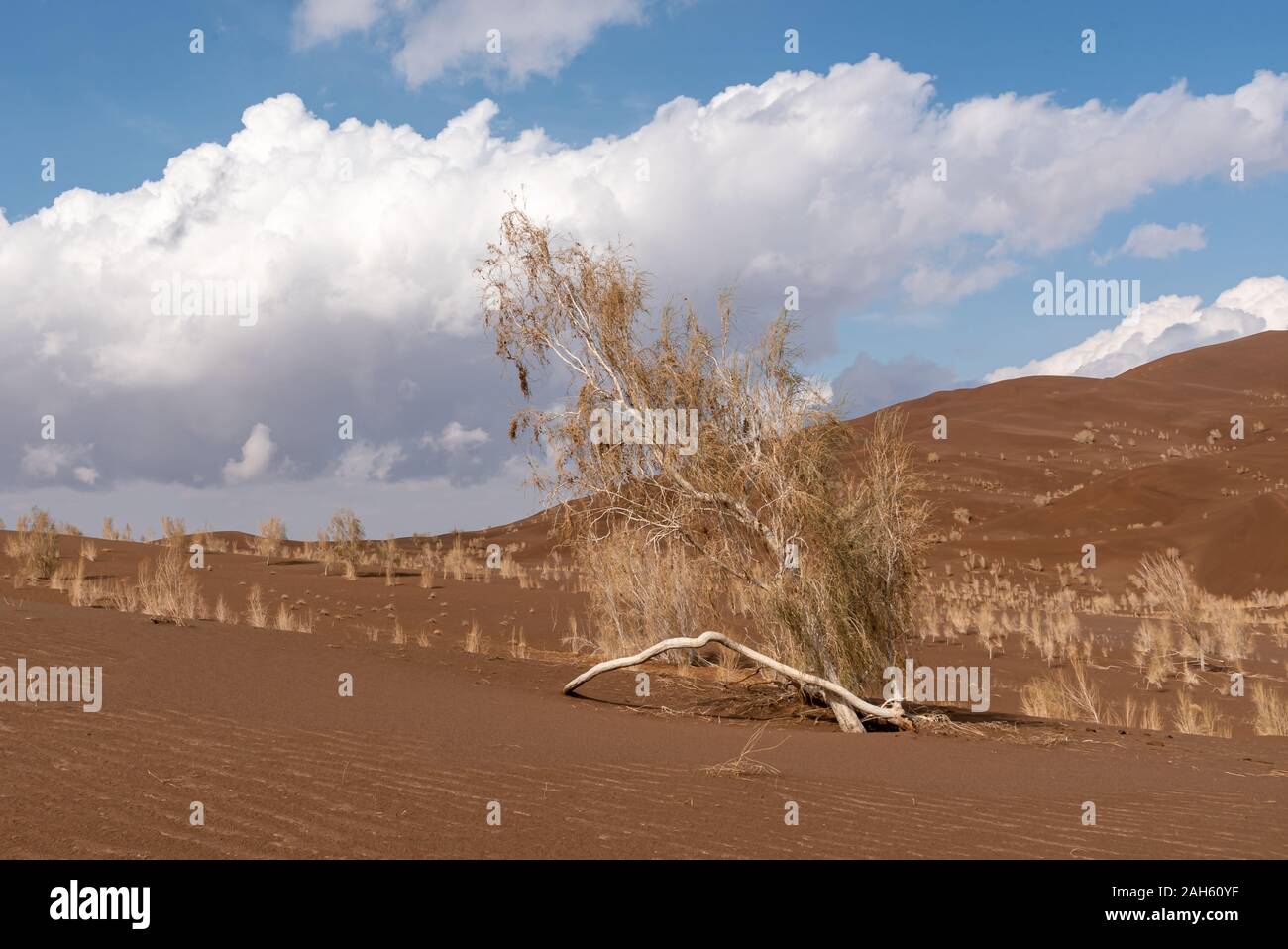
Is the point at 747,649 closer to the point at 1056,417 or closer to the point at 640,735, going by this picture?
the point at 640,735

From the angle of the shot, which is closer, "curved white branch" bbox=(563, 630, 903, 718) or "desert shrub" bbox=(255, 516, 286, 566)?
"curved white branch" bbox=(563, 630, 903, 718)

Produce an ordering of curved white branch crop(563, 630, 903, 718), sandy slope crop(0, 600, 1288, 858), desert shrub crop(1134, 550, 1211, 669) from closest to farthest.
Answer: sandy slope crop(0, 600, 1288, 858)
curved white branch crop(563, 630, 903, 718)
desert shrub crop(1134, 550, 1211, 669)

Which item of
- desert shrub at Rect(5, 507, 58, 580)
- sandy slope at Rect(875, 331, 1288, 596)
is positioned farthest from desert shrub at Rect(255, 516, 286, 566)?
sandy slope at Rect(875, 331, 1288, 596)

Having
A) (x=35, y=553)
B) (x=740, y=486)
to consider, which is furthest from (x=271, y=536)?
(x=740, y=486)

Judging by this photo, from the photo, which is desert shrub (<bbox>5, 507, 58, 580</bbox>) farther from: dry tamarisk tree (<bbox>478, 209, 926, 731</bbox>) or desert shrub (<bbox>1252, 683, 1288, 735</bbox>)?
desert shrub (<bbox>1252, 683, 1288, 735</bbox>)

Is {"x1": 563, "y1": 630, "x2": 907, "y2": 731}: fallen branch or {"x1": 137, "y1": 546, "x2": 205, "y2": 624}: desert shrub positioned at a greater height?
{"x1": 137, "y1": 546, "x2": 205, "y2": 624}: desert shrub

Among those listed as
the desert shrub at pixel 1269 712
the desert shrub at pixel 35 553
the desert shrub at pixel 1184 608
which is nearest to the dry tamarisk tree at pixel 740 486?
the desert shrub at pixel 1269 712

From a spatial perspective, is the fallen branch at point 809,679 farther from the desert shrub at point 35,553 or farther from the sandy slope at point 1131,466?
the sandy slope at point 1131,466
